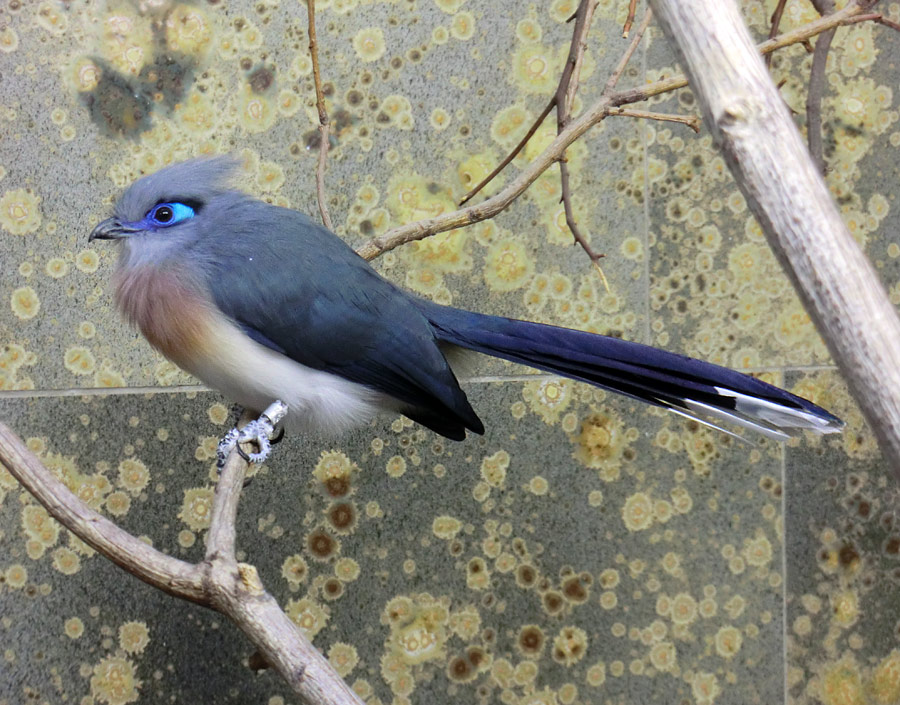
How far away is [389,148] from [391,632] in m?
1.15

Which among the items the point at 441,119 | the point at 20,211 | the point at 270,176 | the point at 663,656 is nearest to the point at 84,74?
the point at 20,211

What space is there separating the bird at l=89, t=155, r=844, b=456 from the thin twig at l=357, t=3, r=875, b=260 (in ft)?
0.34

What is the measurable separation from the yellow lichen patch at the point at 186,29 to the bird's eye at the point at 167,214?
633 millimetres

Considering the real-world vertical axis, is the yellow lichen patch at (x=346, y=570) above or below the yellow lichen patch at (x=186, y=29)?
below

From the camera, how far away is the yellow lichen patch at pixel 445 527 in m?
2.06

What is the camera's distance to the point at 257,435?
1391 mm

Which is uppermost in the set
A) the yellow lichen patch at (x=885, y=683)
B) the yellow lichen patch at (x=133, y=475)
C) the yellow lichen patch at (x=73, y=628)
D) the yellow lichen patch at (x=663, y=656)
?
the yellow lichen patch at (x=133, y=475)

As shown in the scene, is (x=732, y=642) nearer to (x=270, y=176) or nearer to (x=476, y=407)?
(x=476, y=407)

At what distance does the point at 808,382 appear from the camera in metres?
2.08

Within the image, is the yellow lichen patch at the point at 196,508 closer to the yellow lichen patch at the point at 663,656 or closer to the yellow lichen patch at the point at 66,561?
the yellow lichen patch at the point at 66,561

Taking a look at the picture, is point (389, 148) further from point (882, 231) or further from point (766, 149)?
point (766, 149)

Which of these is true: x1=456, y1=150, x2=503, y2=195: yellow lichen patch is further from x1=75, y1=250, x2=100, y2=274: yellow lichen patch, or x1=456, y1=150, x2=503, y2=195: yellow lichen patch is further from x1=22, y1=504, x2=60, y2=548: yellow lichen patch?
x1=22, y1=504, x2=60, y2=548: yellow lichen patch

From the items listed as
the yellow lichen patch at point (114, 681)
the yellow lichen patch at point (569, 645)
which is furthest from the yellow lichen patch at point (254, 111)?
the yellow lichen patch at point (569, 645)

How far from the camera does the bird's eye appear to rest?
1.51 metres
